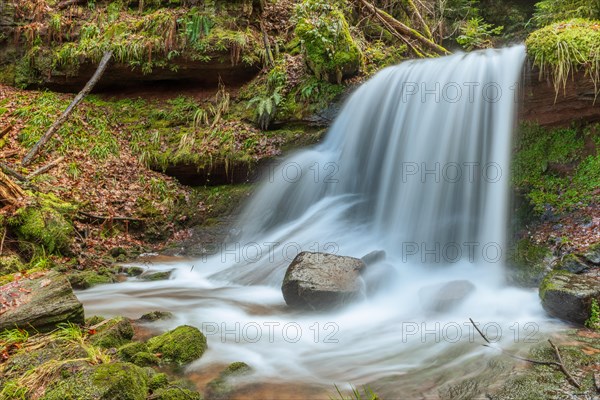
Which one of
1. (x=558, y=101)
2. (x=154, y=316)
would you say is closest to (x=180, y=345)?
(x=154, y=316)

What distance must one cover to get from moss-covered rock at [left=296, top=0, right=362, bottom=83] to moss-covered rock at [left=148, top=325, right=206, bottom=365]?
7.06 meters

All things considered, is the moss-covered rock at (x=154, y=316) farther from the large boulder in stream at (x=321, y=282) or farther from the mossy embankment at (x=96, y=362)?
the large boulder in stream at (x=321, y=282)

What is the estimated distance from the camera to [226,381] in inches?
141

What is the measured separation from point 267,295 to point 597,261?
12.5ft

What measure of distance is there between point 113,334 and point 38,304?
666mm

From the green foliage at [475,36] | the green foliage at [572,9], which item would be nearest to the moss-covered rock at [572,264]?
the green foliage at [572,9]

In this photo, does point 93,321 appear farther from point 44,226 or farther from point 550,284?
point 550,284

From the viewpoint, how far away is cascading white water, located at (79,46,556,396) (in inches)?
170

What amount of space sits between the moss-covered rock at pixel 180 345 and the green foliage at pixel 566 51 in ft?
18.7

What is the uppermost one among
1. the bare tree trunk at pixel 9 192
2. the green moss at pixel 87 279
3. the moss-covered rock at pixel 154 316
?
the bare tree trunk at pixel 9 192

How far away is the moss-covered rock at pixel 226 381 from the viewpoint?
338 cm

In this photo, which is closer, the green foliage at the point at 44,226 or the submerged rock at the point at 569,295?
the submerged rock at the point at 569,295

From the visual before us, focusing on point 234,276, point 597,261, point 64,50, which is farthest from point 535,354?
point 64,50

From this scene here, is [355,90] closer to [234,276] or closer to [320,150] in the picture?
[320,150]
